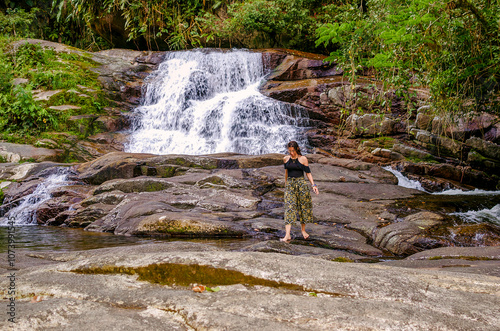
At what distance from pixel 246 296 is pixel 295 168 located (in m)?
4.11

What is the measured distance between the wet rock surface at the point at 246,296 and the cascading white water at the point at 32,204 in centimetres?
759

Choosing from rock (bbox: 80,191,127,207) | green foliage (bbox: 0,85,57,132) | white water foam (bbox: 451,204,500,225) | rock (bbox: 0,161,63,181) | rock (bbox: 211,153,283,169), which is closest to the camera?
white water foam (bbox: 451,204,500,225)

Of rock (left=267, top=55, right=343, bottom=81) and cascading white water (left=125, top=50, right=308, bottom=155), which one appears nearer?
cascading white water (left=125, top=50, right=308, bottom=155)

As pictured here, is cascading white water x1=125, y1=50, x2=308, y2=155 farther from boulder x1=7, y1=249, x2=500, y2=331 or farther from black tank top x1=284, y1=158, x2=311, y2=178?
boulder x1=7, y1=249, x2=500, y2=331

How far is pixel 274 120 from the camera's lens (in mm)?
16141

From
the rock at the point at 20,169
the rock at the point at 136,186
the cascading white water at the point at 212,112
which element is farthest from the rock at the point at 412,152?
the rock at the point at 20,169

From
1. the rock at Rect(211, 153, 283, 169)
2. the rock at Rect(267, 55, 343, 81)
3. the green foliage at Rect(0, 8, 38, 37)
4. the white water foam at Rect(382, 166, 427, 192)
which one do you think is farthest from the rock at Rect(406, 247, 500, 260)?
the green foliage at Rect(0, 8, 38, 37)

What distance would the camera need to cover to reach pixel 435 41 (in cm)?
636

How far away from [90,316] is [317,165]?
9611mm

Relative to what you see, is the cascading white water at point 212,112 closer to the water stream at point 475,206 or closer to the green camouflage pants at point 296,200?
the water stream at point 475,206

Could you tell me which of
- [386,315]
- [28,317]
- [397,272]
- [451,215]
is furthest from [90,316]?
[451,215]

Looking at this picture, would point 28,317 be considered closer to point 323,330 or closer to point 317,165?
point 323,330

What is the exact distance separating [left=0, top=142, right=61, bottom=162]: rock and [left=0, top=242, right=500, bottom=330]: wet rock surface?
11.8m

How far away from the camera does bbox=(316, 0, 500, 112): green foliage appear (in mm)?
5637
